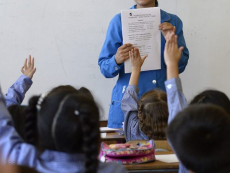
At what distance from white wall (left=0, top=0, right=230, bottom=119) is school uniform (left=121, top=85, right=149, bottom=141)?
1.23 metres

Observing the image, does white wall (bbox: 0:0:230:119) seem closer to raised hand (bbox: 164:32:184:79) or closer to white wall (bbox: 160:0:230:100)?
white wall (bbox: 160:0:230:100)

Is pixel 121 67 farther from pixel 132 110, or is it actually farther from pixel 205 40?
pixel 205 40

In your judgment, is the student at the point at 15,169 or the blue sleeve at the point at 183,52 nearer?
the student at the point at 15,169

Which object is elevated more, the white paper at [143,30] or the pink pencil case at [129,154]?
the white paper at [143,30]

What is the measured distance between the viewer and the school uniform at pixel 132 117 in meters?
2.53

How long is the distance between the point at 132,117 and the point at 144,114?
125 mm

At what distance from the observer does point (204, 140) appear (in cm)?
132

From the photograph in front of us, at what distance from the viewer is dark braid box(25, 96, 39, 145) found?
4.68ft

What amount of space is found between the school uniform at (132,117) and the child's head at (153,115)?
0.05 meters

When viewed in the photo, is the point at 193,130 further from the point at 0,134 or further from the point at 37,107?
the point at 0,134

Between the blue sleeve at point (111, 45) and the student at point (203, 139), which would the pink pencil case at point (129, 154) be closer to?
the student at point (203, 139)

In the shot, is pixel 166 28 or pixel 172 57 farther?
pixel 166 28

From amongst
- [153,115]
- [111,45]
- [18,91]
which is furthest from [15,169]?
[111,45]

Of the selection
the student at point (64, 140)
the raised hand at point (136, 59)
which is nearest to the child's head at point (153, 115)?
the raised hand at point (136, 59)
